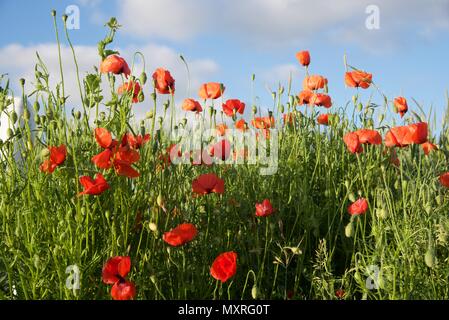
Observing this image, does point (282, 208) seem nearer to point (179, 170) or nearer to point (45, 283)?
point (179, 170)

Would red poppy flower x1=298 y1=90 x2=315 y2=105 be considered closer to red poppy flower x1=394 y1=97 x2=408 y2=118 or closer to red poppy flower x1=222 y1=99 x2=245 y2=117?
red poppy flower x1=222 y1=99 x2=245 y2=117

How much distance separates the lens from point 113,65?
2166mm

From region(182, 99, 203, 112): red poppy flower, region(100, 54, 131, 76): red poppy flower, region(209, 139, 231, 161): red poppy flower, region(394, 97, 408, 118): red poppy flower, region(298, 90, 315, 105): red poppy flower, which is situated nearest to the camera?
region(100, 54, 131, 76): red poppy flower

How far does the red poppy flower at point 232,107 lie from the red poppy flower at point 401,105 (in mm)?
782

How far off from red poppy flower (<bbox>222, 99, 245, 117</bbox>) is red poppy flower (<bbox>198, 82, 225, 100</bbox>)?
0.21 metres

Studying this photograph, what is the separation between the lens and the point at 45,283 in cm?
212

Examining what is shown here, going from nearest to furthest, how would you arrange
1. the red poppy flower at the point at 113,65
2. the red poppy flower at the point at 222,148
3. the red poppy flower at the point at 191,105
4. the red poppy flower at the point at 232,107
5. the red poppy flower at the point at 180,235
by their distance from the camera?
the red poppy flower at the point at 180,235, the red poppy flower at the point at 113,65, the red poppy flower at the point at 222,148, the red poppy flower at the point at 191,105, the red poppy flower at the point at 232,107

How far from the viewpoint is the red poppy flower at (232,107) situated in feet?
10.3

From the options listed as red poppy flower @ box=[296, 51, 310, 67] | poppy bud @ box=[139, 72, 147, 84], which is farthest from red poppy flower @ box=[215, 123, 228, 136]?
poppy bud @ box=[139, 72, 147, 84]

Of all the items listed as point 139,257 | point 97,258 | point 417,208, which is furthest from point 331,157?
point 97,258

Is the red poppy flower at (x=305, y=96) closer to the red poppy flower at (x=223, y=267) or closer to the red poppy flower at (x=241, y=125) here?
the red poppy flower at (x=241, y=125)

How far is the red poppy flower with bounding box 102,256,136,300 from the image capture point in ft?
5.98

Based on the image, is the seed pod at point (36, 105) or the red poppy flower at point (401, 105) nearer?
the seed pod at point (36, 105)

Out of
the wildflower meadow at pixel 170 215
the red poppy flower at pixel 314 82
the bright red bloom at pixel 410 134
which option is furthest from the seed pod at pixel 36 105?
the red poppy flower at pixel 314 82
